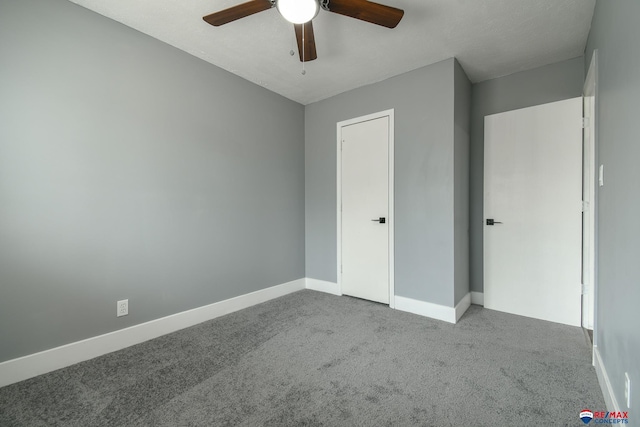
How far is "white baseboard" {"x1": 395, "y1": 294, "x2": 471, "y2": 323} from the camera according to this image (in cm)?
276

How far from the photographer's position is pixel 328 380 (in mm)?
1805

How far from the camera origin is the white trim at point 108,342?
5.92 feet

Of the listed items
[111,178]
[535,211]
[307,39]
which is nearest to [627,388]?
[535,211]

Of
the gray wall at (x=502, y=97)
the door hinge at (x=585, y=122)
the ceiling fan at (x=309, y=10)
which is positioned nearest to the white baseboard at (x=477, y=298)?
the gray wall at (x=502, y=97)

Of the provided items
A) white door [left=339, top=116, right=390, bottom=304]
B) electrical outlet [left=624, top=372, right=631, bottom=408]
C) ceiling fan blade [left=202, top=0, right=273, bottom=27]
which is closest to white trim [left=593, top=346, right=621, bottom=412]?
electrical outlet [left=624, top=372, right=631, bottom=408]

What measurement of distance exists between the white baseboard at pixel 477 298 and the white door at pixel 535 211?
82 millimetres

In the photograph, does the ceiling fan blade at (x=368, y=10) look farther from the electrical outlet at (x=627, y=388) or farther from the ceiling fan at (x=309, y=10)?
the electrical outlet at (x=627, y=388)

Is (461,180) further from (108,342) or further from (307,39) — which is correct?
(108,342)

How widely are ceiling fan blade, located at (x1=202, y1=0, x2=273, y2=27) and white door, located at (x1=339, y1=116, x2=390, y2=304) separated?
188 cm

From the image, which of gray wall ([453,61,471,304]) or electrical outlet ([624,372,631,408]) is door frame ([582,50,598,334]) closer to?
gray wall ([453,61,471,304])

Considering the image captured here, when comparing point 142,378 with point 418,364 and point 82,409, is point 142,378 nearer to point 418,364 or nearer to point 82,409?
point 82,409

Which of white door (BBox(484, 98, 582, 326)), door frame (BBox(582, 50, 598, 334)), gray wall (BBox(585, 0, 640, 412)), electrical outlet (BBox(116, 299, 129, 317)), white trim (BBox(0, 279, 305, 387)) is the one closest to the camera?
gray wall (BBox(585, 0, 640, 412))

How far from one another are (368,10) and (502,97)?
2.26m

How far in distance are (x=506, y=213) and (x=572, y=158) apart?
2.46ft
